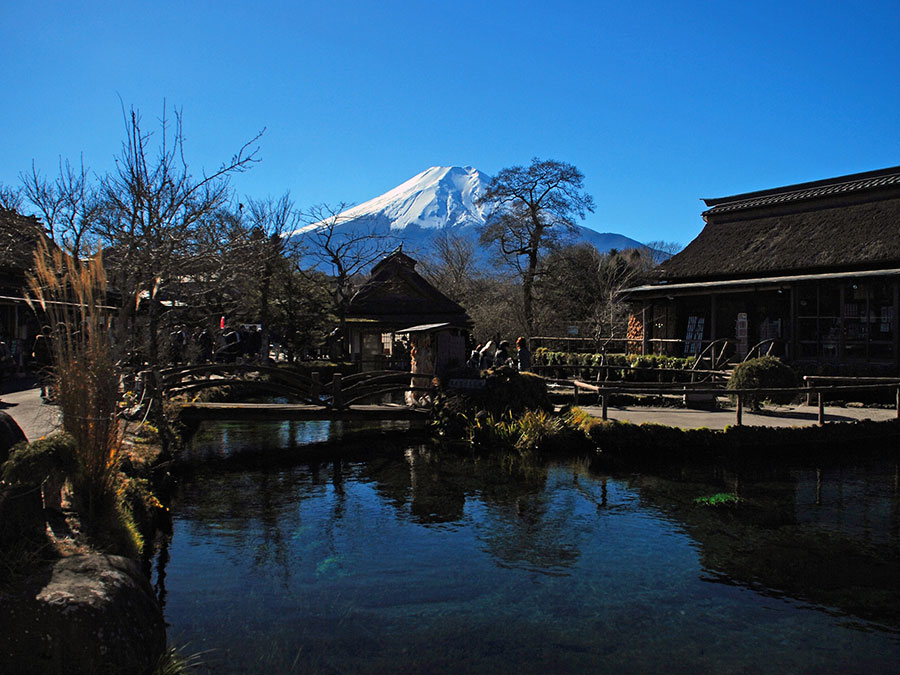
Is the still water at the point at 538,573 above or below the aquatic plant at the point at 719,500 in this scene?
below

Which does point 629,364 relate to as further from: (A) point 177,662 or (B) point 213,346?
(A) point 177,662

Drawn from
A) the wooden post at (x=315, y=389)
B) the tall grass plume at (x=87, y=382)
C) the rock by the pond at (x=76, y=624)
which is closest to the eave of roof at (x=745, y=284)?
the wooden post at (x=315, y=389)

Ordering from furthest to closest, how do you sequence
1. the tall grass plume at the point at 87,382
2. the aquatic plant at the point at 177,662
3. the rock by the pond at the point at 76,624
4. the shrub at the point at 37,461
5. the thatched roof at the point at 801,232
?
1. the thatched roof at the point at 801,232
2. the tall grass plume at the point at 87,382
3. the shrub at the point at 37,461
4. the aquatic plant at the point at 177,662
5. the rock by the pond at the point at 76,624

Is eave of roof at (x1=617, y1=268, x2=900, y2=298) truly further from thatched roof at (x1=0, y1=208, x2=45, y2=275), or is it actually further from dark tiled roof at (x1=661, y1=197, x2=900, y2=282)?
thatched roof at (x1=0, y1=208, x2=45, y2=275)

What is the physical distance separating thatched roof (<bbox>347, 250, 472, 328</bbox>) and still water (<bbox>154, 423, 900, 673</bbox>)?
59.4 ft

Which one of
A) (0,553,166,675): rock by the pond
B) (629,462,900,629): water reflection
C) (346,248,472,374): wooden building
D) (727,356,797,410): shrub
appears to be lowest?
(629,462,900,629): water reflection

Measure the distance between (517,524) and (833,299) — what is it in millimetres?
18674

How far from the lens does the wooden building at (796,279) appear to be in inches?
811

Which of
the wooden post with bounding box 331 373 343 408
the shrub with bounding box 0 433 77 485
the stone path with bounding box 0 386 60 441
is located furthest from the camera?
the wooden post with bounding box 331 373 343 408

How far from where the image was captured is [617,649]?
17.7 ft

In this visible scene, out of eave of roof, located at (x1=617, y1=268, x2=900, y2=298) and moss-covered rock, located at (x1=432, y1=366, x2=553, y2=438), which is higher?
eave of roof, located at (x1=617, y1=268, x2=900, y2=298)

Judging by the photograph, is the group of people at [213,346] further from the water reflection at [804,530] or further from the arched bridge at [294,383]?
the water reflection at [804,530]

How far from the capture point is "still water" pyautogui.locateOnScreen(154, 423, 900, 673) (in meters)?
5.36

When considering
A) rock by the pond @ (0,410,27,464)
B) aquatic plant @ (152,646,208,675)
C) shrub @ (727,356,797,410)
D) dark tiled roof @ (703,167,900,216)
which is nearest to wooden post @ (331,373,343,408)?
shrub @ (727,356,797,410)
